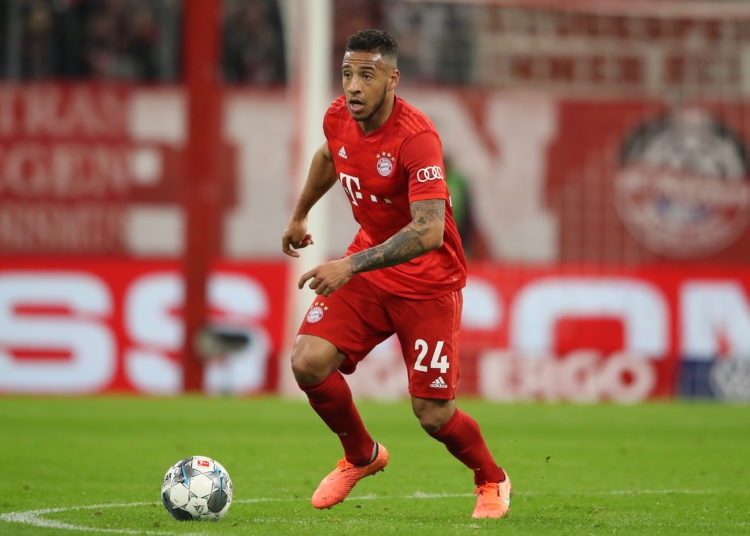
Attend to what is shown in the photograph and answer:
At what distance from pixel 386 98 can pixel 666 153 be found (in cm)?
1195

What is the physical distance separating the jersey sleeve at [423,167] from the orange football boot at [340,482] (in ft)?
4.73

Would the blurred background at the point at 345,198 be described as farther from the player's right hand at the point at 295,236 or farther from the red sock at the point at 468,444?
the red sock at the point at 468,444

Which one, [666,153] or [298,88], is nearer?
[298,88]

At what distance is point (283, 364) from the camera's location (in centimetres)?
1491

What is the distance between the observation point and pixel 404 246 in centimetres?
558

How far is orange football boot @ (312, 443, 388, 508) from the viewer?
614 cm

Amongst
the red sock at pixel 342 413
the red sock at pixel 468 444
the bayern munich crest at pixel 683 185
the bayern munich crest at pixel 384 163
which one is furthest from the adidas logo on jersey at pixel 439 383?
the bayern munich crest at pixel 683 185

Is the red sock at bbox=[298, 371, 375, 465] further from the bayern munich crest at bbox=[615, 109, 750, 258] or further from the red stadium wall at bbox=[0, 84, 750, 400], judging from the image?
the bayern munich crest at bbox=[615, 109, 750, 258]

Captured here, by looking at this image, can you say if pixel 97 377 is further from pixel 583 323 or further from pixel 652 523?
pixel 652 523

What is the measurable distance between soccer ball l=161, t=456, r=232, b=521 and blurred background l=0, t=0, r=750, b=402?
344 inches

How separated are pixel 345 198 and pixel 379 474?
9282 millimetres

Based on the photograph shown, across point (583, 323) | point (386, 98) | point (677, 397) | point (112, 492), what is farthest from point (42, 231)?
point (386, 98)

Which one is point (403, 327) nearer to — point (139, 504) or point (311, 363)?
point (311, 363)

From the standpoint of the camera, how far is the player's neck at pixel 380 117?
5.89 meters
